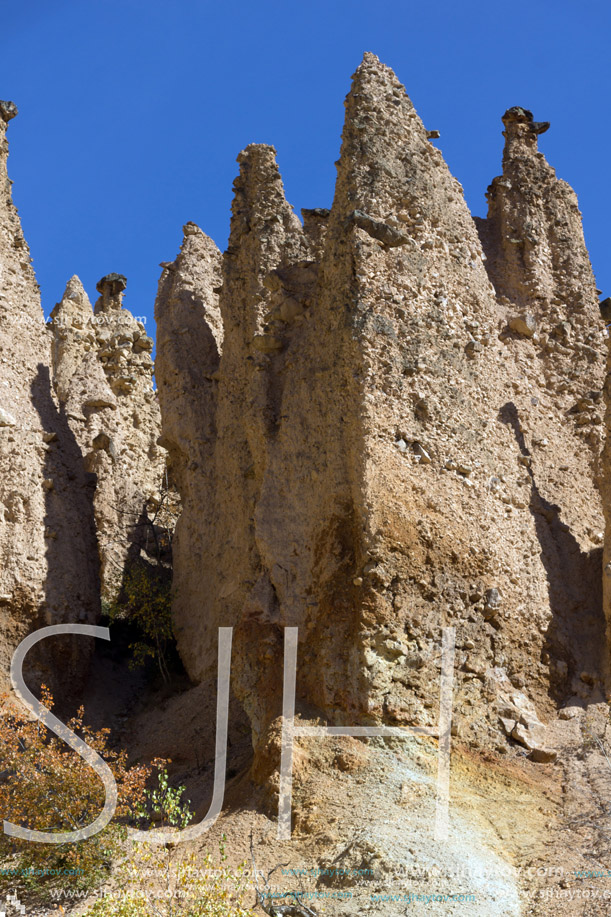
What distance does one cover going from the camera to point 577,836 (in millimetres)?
10500

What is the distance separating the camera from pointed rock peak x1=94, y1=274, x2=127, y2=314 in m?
24.1

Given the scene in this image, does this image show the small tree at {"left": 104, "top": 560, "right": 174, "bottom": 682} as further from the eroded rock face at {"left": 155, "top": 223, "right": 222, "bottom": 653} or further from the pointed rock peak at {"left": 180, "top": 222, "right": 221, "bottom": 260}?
the pointed rock peak at {"left": 180, "top": 222, "right": 221, "bottom": 260}

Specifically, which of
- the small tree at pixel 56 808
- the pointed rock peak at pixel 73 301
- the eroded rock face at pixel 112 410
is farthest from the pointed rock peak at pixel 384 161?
the pointed rock peak at pixel 73 301

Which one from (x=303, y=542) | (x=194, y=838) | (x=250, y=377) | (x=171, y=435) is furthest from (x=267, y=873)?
(x=171, y=435)

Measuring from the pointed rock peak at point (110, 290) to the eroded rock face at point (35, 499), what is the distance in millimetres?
6920

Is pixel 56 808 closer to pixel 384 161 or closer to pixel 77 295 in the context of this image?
pixel 384 161

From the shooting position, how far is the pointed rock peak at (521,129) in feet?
56.0

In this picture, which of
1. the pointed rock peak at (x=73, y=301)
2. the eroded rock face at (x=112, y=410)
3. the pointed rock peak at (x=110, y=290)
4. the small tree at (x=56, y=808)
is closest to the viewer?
the small tree at (x=56, y=808)

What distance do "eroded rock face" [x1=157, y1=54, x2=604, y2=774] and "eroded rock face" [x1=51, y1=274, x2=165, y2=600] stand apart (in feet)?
6.52

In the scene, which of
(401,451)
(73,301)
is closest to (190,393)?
(401,451)

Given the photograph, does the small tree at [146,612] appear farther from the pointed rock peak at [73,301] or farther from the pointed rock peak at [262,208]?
the pointed rock peak at [73,301]

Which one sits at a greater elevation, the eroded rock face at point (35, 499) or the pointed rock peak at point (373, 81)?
the pointed rock peak at point (373, 81)

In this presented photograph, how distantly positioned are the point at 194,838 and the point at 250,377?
6369mm

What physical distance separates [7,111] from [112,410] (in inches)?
203
